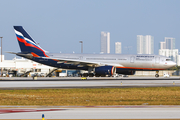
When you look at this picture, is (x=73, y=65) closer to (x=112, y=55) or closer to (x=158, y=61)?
(x=112, y=55)

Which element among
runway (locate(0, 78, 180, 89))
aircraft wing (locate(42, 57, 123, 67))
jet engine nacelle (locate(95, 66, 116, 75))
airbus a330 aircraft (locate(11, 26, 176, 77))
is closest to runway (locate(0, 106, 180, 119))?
runway (locate(0, 78, 180, 89))

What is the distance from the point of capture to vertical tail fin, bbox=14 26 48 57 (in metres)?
60.9

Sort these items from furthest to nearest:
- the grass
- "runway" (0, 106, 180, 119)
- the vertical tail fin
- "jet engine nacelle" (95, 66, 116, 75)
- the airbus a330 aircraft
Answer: the vertical tail fin < the airbus a330 aircraft < "jet engine nacelle" (95, 66, 116, 75) < the grass < "runway" (0, 106, 180, 119)

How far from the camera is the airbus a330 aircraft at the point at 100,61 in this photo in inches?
2218

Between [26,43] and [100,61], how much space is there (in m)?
16.5

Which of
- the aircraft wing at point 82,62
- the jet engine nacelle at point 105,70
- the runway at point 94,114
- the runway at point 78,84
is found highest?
the aircraft wing at point 82,62

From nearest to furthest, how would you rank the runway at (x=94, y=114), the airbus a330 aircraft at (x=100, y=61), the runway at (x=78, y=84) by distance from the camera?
the runway at (x=94, y=114)
the runway at (x=78, y=84)
the airbus a330 aircraft at (x=100, y=61)

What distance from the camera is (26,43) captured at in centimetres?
6125

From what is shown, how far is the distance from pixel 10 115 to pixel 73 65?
142ft

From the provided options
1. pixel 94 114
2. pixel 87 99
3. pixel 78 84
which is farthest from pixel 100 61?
pixel 94 114

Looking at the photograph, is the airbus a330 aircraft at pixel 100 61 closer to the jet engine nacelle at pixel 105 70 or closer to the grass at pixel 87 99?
the jet engine nacelle at pixel 105 70

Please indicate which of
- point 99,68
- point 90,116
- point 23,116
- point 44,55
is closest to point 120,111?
point 90,116

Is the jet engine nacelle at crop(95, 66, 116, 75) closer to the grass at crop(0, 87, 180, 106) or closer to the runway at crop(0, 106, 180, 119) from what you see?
the grass at crop(0, 87, 180, 106)

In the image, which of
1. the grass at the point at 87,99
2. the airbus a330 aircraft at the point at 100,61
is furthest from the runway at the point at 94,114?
the airbus a330 aircraft at the point at 100,61
